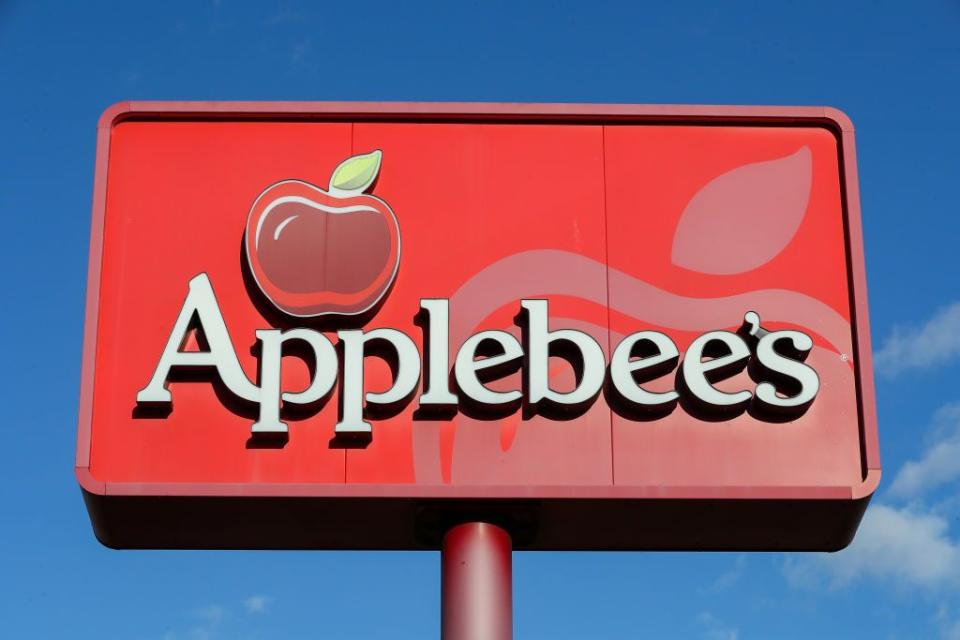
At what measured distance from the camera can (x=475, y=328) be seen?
13.4m

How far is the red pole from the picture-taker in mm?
12602

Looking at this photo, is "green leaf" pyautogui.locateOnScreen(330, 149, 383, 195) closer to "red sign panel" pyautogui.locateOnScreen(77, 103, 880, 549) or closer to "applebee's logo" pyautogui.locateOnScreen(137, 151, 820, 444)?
"red sign panel" pyautogui.locateOnScreen(77, 103, 880, 549)

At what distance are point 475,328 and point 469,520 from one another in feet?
4.98

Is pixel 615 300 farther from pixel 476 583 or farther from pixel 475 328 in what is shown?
pixel 476 583

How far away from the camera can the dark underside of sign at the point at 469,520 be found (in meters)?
12.9

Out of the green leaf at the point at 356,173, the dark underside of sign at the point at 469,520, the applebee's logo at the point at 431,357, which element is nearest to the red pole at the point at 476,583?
the dark underside of sign at the point at 469,520

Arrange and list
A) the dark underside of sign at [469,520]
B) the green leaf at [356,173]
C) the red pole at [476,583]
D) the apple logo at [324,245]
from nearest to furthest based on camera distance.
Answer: the red pole at [476,583] < the dark underside of sign at [469,520] < the apple logo at [324,245] < the green leaf at [356,173]

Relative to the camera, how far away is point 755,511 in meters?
13.0

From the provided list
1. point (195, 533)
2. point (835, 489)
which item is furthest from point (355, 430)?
point (835, 489)

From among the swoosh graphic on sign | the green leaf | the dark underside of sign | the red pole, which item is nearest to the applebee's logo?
the swoosh graphic on sign

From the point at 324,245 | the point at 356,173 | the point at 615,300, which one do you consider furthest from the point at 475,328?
the point at 356,173

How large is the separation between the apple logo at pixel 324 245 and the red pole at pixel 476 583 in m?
2.00

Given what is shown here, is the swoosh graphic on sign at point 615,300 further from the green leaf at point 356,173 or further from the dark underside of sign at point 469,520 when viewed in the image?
the dark underside of sign at point 469,520

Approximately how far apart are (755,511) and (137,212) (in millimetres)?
5512
